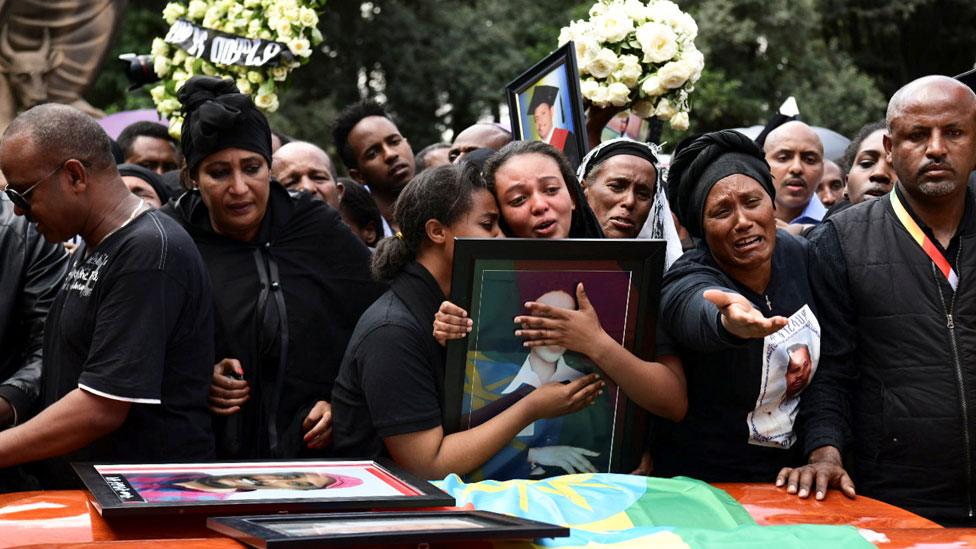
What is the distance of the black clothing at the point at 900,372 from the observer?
414cm

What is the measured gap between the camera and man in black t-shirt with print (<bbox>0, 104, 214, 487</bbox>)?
12.3ft

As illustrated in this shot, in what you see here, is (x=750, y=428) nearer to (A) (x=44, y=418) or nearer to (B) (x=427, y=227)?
(B) (x=427, y=227)

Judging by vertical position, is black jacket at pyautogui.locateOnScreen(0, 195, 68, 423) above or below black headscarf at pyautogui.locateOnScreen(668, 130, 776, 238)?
below

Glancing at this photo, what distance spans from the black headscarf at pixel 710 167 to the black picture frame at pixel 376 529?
153 centimetres

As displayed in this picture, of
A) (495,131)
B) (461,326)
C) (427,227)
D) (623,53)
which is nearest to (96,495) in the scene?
(461,326)

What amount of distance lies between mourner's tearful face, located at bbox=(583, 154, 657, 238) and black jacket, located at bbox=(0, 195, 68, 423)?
6.51ft

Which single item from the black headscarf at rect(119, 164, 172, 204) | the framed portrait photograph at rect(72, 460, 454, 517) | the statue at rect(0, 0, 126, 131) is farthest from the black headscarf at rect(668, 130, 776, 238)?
the statue at rect(0, 0, 126, 131)

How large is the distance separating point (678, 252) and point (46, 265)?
233cm

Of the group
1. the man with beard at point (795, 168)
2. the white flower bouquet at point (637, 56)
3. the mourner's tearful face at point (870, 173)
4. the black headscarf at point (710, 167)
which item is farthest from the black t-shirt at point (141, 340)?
the man with beard at point (795, 168)

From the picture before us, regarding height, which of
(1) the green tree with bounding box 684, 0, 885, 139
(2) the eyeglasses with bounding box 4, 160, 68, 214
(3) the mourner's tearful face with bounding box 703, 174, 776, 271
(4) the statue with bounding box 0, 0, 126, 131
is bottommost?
(2) the eyeglasses with bounding box 4, 160, 68, 214

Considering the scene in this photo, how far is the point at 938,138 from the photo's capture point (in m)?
4.24

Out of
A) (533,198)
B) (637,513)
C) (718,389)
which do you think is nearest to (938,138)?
(718,389)

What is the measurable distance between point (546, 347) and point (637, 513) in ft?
2.19

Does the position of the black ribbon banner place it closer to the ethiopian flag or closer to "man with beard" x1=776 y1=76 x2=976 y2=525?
"man with beard" x1=776 y1=76 x2=976 y2=525
